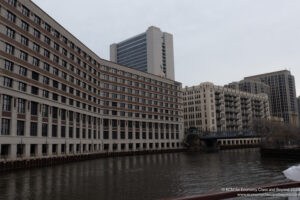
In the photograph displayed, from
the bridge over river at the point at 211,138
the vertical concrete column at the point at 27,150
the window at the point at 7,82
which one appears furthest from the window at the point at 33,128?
the bridge over river at the point at 211,138

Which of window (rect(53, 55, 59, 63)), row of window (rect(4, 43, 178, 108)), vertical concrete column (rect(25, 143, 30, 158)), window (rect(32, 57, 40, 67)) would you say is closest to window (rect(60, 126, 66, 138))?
row of window (rect(4, 43, 178, 108))

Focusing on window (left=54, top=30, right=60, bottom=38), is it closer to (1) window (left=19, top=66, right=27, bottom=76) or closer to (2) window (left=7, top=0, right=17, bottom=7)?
(2) window (left=7, top=0, right=17, bottom=7)

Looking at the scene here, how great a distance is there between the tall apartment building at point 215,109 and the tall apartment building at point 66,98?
28079 millimetres

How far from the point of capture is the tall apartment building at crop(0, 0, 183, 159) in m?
54.3

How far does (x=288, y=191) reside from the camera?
613cm

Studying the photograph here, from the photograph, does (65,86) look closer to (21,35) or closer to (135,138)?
(21,35)

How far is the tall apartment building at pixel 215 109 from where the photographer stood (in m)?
157

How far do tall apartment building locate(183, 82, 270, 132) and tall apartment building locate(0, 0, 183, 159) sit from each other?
92.1 ft

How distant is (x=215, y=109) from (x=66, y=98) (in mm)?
101710

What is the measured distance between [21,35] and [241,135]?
102158 mm

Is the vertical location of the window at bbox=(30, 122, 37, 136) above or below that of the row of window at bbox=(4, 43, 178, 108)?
below

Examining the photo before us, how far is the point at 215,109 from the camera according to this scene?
15712 cm

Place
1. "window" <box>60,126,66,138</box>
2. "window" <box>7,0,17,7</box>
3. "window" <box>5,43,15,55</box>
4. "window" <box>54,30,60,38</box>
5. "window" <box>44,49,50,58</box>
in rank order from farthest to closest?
"window" <box>54,30,60,38</box> < "window" <box>60,126,66,138</box> < "window" <box>44,49,50,58</box> < "window" <box>7,0,17,7</box> < "window" <box>5,43,15,55</box>

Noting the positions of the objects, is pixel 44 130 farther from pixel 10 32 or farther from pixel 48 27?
pixel 48 27
